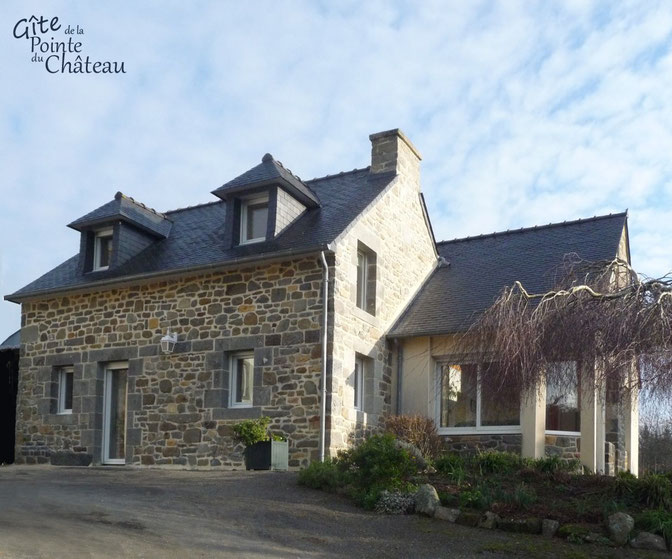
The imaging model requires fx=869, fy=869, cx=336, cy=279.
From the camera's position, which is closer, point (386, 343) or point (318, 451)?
point (318, 451)

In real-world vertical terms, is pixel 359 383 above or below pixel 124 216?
below

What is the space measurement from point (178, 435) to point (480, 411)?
5.34 meters

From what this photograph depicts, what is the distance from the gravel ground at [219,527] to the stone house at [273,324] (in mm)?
3206

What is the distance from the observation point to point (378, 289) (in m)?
16.0

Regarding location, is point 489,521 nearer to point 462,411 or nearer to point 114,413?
point 462,411

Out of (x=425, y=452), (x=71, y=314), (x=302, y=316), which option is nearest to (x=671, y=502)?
(x=425, y=452)

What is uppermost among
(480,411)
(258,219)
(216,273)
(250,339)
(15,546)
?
(258,219)

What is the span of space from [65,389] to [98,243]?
3.03 m

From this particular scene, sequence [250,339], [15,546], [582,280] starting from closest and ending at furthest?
1. [15,546]
2. [582,280]
3. [250,339]

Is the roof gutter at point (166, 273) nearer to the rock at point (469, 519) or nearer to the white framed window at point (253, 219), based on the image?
the white framed window at point (253, 219)

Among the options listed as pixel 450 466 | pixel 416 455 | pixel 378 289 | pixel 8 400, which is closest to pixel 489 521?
pixel 450 466

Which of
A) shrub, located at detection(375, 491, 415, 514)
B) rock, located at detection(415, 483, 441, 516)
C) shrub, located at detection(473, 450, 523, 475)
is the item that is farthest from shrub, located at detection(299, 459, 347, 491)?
shrub, located at detection(473, 450, 523, 475)

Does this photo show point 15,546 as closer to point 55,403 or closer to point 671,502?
point 671,502

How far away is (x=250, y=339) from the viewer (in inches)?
584
